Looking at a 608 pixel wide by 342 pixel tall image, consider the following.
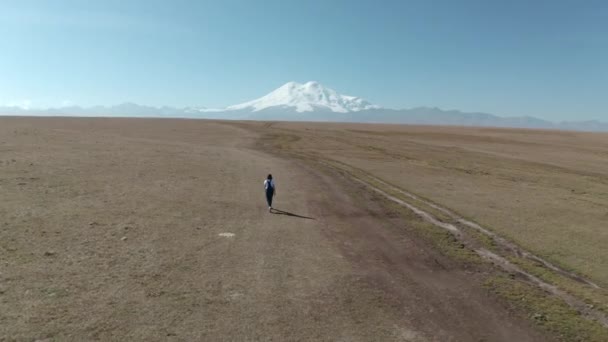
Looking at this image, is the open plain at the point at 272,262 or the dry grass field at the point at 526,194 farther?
the dry grass field at the point at 526,194

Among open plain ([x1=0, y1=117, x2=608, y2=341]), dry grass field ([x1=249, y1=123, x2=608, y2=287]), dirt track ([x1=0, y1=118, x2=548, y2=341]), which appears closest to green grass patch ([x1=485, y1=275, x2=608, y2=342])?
open plain ([x1=0, y1=117, x2=608, y2=341])

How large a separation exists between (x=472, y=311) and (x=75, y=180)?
90.4ft

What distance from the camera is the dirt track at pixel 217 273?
11781 mm

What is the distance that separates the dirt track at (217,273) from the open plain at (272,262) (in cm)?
6

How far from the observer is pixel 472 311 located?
45.1 feet

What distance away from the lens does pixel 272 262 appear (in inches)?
664

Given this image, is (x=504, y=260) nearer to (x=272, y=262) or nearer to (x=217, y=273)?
(x=272, y=262)

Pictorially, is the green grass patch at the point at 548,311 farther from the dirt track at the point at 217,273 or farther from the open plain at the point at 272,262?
the dirt track at the point at 217,273

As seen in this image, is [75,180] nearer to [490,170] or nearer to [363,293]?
[363,293]

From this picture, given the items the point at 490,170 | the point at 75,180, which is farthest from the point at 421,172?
the point at 75,180

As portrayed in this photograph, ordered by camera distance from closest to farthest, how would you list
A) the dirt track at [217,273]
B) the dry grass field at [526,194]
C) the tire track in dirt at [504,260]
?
the dirt track at [217,273] < the tire track in dirt at [504,260] < the dry grass field at [526,194]

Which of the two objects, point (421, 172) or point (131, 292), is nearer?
point (131, 292)

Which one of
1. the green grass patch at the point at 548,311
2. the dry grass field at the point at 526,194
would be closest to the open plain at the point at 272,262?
the green grass patch at the point at 548,311

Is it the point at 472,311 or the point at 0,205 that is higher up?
the point at 0,205
